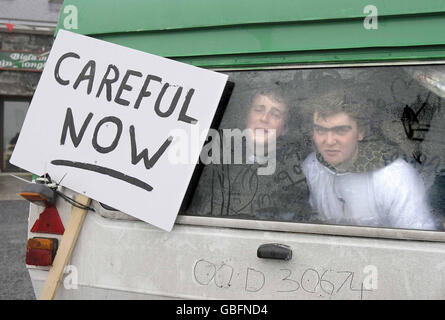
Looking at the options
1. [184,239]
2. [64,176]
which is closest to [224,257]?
[184,239]

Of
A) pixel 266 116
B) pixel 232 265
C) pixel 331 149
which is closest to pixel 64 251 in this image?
pixel 232 265

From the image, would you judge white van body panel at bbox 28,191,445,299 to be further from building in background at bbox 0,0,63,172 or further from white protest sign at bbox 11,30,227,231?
building in background at bbox 0,0,63,172

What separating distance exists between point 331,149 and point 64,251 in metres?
1.39

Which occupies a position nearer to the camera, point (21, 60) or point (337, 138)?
point (337, 138)

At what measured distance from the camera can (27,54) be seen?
42.9ft

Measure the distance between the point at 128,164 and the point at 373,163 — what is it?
115 cm

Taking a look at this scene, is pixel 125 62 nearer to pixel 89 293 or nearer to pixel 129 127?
pixel 129 127

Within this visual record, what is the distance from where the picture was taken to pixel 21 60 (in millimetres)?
Result: 13047

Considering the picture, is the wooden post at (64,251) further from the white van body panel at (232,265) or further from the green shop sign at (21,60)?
the green shop sign at (21,60)

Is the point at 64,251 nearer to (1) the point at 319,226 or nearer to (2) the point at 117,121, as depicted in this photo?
(2) the point at 117,121

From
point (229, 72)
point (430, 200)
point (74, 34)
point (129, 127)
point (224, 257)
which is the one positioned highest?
point (74, 34)

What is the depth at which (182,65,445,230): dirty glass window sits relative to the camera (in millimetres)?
1930

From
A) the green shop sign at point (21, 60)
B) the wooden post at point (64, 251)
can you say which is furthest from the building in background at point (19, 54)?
the wooden post at point (64, 251)

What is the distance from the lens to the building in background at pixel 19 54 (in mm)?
12945
